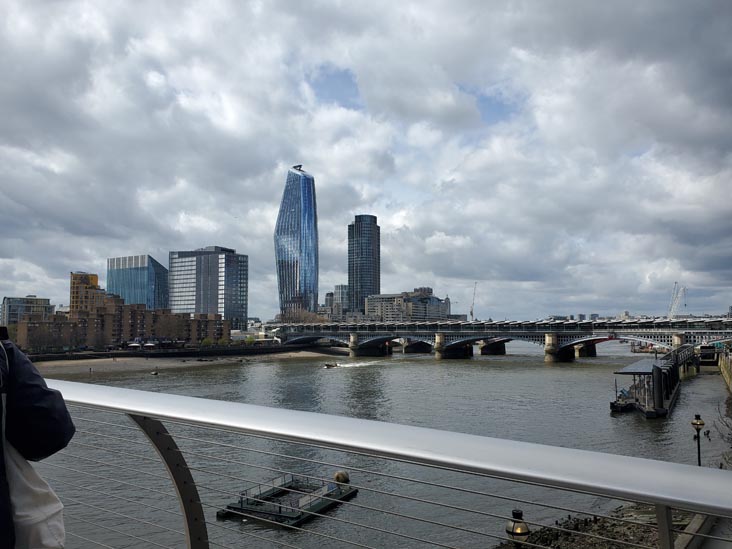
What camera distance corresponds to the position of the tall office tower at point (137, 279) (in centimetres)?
16838

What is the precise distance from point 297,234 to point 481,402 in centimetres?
12753

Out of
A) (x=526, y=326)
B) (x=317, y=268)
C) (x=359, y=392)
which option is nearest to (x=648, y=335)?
(x=526, y=326)

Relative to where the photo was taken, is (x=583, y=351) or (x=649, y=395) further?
(x=583, y=351)

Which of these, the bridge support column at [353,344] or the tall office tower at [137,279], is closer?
the bridge support column at [353,344]

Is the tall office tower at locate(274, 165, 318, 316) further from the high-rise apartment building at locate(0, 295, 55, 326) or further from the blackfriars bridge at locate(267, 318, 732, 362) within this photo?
the blackfriars bridge at locate(267, 318, 732, 362)

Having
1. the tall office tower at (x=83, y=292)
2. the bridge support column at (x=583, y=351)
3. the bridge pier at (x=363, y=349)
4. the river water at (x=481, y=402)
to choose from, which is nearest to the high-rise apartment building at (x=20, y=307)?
the tall office tower at (x=83, y=292)

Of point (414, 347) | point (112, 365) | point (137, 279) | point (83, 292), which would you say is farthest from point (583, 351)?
point (137, 279)

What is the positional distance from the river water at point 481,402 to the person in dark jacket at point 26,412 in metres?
9.67

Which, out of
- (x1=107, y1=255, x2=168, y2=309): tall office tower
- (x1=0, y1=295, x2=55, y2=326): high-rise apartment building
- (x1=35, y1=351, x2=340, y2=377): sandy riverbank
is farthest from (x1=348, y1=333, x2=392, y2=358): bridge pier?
(x1=107, y1=255, x2=168, y2=309): tall office tower

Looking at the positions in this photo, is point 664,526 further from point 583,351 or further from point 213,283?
point 213,283

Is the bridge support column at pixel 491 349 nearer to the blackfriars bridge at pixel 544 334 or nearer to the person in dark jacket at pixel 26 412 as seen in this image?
the blackfriars bridge at pixel 544 334

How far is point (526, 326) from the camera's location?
2665 inches

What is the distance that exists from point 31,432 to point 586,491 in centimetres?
120

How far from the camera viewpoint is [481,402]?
29.5 meters
